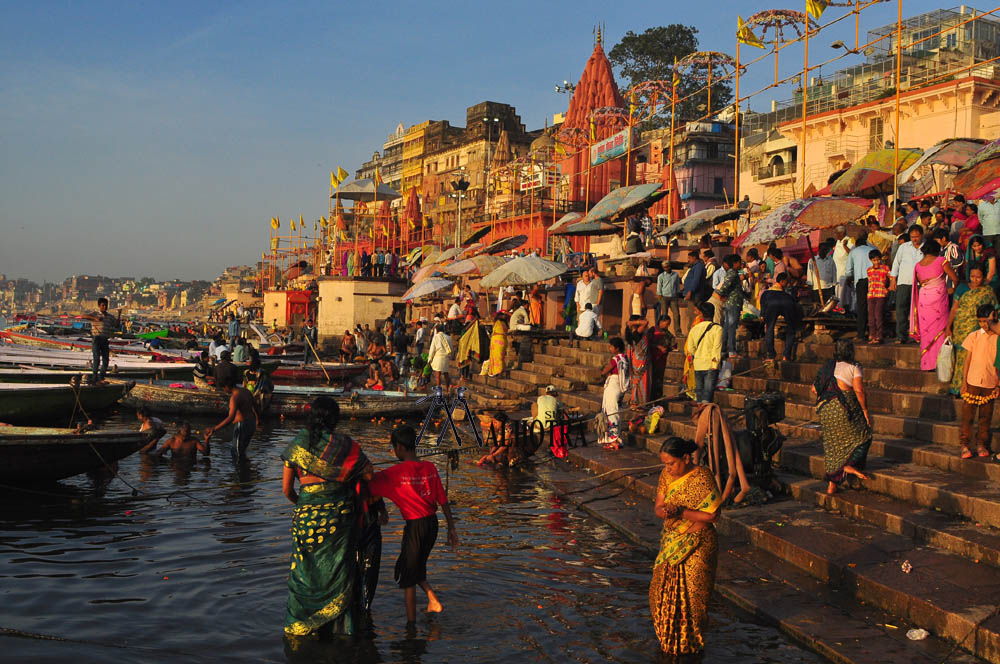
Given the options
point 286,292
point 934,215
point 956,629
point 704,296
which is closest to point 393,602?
point 956,629

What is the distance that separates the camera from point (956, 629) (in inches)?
189

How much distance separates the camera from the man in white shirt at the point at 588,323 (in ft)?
57.1

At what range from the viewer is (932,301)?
9.32 metres

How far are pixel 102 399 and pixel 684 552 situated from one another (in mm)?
15089

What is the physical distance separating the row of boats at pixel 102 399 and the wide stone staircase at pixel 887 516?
640 centimetres

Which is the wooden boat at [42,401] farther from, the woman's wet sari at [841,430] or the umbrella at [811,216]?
the woman's wet sari at [841,430]

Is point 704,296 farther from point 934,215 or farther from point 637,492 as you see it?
point 637,492

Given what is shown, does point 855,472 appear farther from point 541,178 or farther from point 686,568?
point 541,178

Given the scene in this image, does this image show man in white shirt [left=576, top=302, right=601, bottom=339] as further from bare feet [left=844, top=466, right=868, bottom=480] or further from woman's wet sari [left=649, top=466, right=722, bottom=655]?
woman's wet sari [left=649, top=466, right=722, bottom=655]

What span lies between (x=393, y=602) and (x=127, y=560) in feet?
9.06

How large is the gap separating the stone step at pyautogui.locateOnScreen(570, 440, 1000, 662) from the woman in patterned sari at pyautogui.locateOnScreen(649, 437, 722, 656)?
113 cm

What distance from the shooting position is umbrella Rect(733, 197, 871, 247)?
1263cm

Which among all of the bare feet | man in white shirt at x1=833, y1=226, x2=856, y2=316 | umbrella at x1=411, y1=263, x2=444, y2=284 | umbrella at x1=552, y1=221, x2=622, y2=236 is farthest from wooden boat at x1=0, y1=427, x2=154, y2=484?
umbrella at x1=411, y1=263, x2=444, y2=284

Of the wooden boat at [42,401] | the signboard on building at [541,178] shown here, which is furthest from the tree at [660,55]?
the wooden boat at [42,401]
